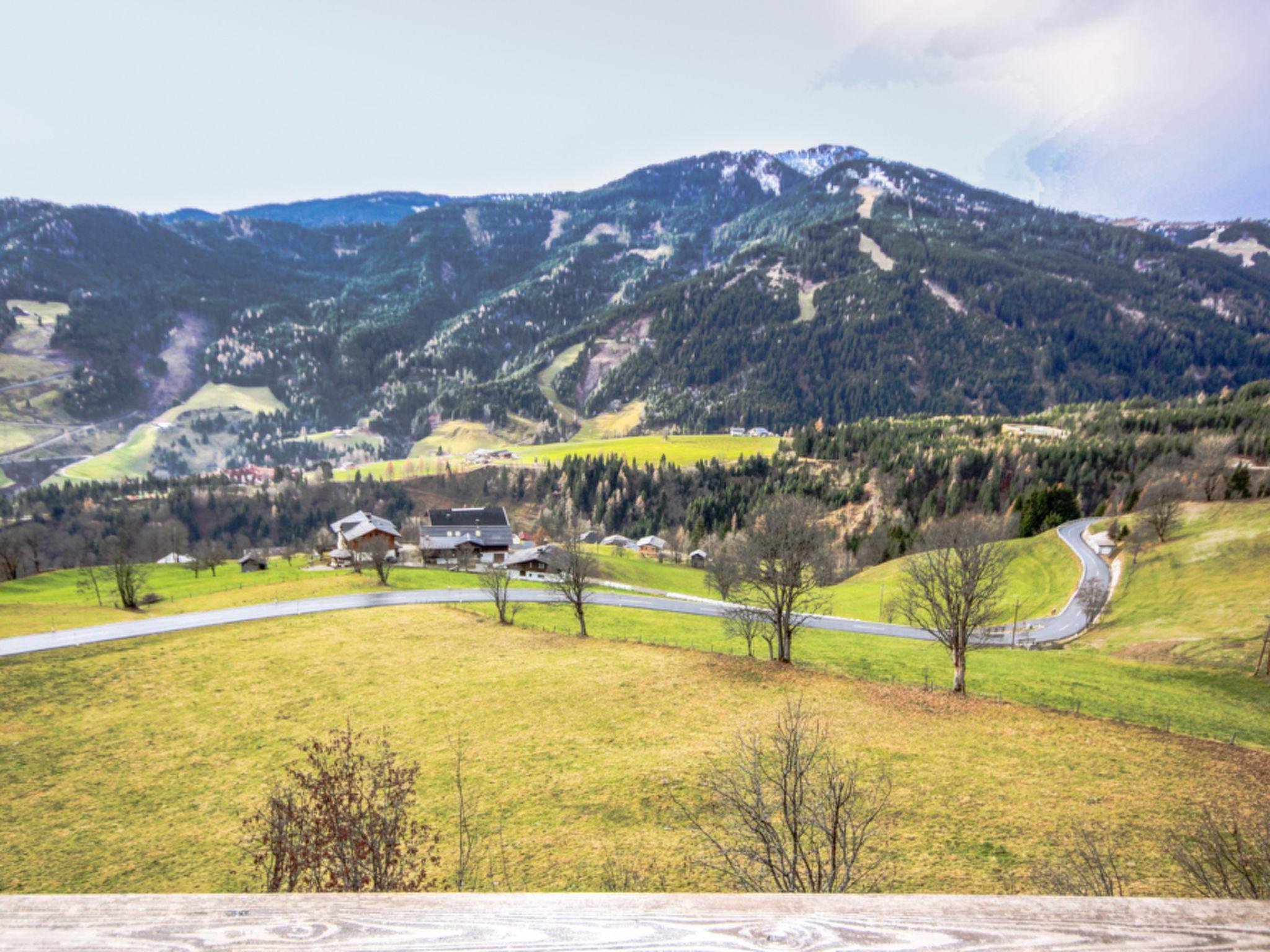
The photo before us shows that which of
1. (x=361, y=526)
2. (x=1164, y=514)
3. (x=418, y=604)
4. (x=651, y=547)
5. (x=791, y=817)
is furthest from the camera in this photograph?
(x=651, y=547)

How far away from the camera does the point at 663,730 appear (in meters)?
28.1

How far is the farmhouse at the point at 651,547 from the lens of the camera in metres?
134

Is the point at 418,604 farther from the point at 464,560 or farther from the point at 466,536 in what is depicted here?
the point at 466,536

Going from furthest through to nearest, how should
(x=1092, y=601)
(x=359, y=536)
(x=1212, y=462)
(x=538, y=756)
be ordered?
(x=1212, y=462) → (x=359, y=536) → (x=1092, y=601) → (x=538, y=756)

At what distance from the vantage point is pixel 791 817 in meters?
13.2

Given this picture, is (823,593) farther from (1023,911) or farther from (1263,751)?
(1023,911)

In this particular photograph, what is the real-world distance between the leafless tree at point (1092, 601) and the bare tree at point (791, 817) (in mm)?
55241

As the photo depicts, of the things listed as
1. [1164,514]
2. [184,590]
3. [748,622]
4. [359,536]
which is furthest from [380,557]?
[1164,514]

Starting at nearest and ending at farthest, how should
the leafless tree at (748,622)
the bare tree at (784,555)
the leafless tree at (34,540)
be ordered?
1. the bare tree at (784,555)
2. the leafless tree at (748,622)
3. the leafless tree at (34,540)

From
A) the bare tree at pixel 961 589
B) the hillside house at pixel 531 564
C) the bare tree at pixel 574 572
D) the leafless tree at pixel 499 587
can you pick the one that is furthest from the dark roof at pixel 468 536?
the bare tree at pixel 961 589

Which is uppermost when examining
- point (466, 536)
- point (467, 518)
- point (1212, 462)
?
point (1212, 462)

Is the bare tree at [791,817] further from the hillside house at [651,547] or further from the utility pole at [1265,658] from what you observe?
the hillside house at [651,547]

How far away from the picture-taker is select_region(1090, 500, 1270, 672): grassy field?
5319 centimetres

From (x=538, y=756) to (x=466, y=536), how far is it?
94.1 m
